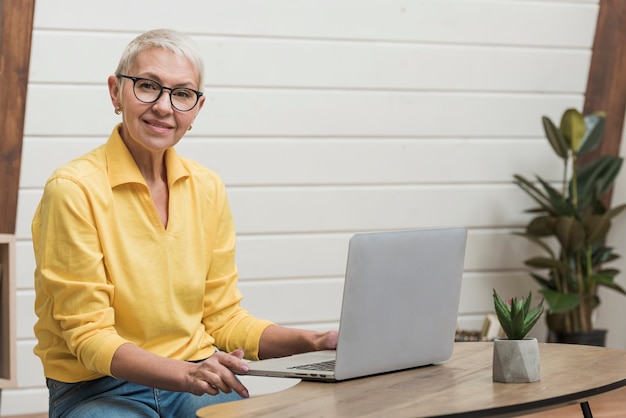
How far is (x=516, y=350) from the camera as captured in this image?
1780 millimetres

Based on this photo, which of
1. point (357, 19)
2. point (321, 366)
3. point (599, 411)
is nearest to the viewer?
point (321, 366)

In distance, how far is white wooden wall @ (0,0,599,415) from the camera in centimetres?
364

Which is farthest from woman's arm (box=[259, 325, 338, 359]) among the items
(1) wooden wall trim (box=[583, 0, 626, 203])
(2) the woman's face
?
(1) wooden wall trim (box=[583, 0, 626, 203])

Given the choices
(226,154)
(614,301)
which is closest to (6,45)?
(226,154)

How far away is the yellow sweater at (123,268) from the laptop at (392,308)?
28 cm

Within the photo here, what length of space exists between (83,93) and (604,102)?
2.20 metres

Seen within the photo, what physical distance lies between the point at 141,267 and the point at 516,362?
740 mm

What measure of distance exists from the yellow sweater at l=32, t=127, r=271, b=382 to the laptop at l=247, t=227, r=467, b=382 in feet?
0.92

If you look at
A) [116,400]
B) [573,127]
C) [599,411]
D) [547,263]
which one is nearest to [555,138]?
[573,127]

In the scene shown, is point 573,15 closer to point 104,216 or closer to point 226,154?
point 226,154

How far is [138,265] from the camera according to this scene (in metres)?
2.00

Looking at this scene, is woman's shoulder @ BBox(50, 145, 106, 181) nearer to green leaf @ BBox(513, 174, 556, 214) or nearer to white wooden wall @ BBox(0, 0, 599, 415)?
white wooden wall @ BBox(0, 0, 599, 415)

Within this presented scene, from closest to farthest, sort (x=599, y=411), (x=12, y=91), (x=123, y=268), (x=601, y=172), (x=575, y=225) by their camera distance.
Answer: (x=123, y=268), (x=12, y=91), (x=599, y=411), (x=575, y=225), (x=601, y=172)

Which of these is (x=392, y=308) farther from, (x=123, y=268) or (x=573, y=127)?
(x=573, y=127)
